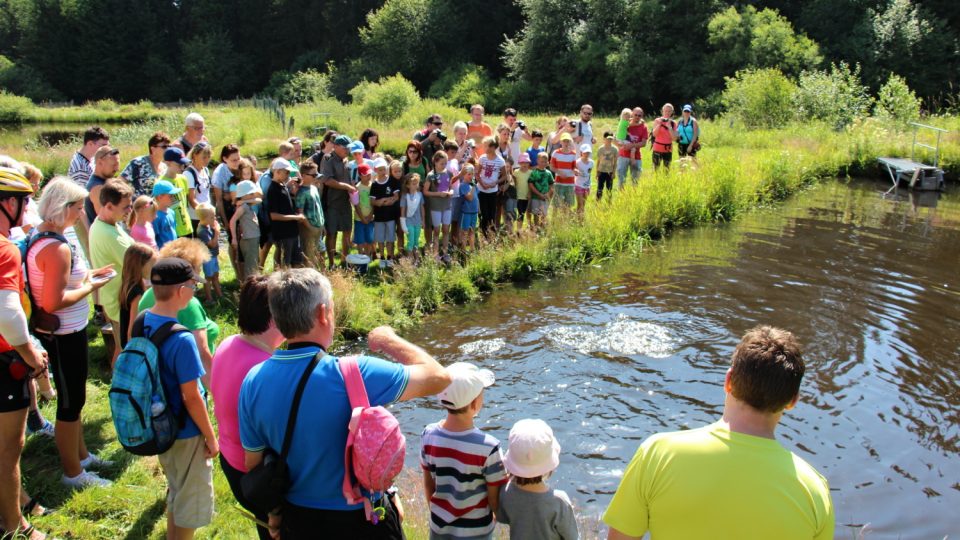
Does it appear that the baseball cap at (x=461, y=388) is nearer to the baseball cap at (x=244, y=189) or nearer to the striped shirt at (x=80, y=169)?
the baseball cap at (x=244, y=189)

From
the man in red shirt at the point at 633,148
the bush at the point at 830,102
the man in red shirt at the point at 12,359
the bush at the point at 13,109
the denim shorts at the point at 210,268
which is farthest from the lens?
the bush at the point at 13,109

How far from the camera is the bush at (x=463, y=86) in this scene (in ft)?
150

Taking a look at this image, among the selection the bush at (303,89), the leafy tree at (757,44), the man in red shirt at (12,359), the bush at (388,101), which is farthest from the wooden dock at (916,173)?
the bush at (303,89)

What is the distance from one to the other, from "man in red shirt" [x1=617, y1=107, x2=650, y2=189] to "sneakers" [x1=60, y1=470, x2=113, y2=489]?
1165cm

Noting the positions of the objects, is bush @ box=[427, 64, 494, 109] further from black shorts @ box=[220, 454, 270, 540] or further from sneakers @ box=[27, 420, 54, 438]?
black shorts @ box=[220, 454, 270, 540]

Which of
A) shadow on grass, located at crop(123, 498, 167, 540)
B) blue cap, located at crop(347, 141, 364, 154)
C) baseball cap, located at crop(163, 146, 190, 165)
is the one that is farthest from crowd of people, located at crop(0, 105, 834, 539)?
blue cap, located at crop(347, 141, 364, 154)

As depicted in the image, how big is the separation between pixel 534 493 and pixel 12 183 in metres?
3.27

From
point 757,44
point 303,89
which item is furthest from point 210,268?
point 303,89

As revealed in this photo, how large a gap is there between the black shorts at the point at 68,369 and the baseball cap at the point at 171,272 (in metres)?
1.26

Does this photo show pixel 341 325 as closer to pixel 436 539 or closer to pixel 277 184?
pixel 277 184

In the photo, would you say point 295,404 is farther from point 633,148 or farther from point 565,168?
point 633,148

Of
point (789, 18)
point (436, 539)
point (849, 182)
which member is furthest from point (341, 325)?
point (789, 18)

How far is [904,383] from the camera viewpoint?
23.8 feet

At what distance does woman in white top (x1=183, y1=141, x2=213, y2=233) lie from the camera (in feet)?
25.5
